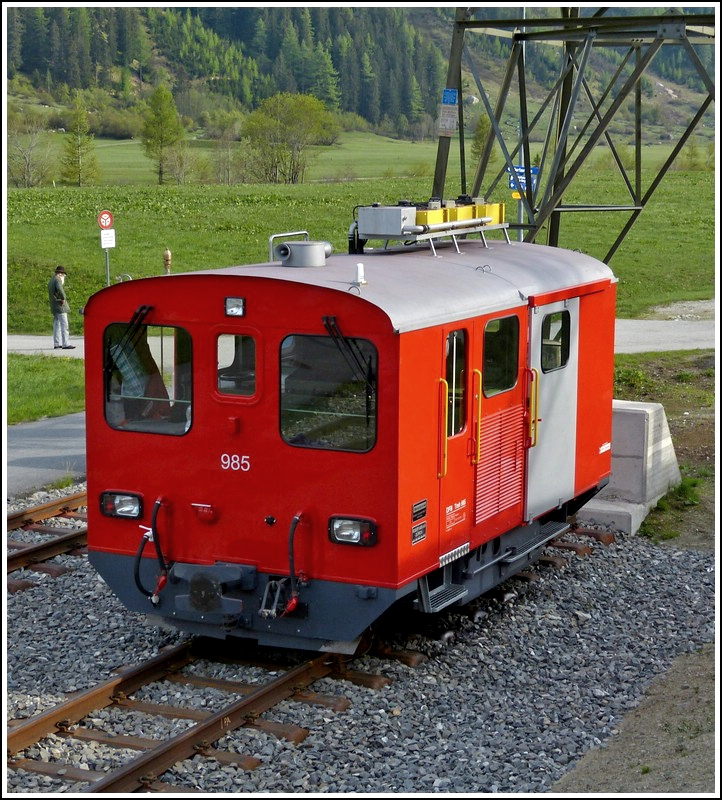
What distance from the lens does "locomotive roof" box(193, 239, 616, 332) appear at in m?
7.96

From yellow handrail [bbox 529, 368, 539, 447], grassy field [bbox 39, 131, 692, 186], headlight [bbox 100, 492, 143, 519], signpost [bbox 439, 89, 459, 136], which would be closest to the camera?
headlight [bbox 100, 492, 143, 519]

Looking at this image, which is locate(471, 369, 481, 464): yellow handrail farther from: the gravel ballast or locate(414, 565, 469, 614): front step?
the gravel ballast

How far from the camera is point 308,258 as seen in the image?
867cm

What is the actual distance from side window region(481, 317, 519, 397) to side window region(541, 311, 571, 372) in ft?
1.74

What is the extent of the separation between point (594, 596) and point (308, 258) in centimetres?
387

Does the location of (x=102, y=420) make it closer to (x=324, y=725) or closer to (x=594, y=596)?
(x=324, y=725)

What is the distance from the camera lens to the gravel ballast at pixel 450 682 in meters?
7.00

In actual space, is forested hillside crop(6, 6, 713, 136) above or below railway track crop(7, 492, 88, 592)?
above

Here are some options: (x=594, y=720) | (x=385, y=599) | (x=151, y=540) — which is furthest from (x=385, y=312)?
(x=594, y=720)

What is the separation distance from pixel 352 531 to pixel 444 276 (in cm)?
209

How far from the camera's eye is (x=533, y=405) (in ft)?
31.3

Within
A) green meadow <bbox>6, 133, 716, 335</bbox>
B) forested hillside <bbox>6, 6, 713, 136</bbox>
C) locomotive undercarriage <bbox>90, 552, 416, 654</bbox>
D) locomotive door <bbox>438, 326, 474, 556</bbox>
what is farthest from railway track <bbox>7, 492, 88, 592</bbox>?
forested hillside <bbox>6, 6, 713, 136</bbox>

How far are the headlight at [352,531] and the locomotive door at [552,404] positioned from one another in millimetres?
2240

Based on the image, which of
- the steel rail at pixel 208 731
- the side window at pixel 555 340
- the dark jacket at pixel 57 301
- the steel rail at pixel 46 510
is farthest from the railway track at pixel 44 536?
the dark jacket at pixel 57 301
